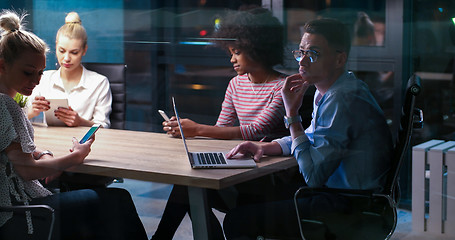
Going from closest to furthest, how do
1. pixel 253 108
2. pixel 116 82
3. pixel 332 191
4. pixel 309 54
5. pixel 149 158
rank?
pixel 309 54 < pixel 332 191 < pixel 149 158 < pixel 253 108 < pixel 116 82

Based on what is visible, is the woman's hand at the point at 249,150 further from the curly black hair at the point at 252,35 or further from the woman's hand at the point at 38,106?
the woman's hand at the point at 38,106

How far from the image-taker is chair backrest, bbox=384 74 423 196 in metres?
1.90

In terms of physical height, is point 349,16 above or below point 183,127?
above

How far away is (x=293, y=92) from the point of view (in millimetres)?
1961

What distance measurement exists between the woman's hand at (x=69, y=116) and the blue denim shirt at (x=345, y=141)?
2.95ft

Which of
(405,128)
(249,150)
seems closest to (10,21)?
(249,150)

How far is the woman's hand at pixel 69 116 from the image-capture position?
2309 millimetres

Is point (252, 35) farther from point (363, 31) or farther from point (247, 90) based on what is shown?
point (363, 31)

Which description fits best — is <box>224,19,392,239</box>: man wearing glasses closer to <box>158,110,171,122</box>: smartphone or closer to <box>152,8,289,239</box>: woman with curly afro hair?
<box>152,8,289,239</box>: woman with curly afro hair

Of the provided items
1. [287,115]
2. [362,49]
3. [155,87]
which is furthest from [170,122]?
[362,49]

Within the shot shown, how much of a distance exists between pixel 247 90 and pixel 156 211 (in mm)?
659

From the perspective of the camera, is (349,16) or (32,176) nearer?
(349,16)

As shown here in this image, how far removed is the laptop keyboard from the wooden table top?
0.05 meters

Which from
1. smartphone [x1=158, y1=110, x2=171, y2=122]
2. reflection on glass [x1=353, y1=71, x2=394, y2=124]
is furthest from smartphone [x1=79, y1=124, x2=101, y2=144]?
reflection on glass [x1=353, y1=71, x2=394, y2=124]
